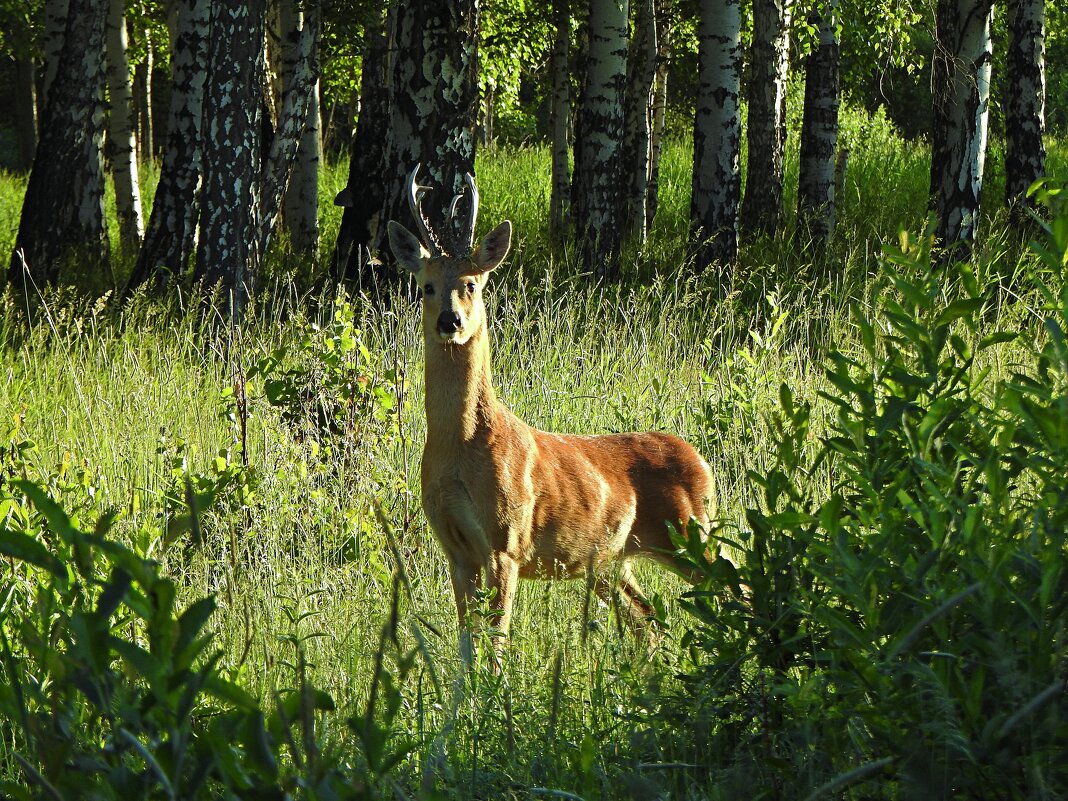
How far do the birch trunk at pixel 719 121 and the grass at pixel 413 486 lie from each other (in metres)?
1.43

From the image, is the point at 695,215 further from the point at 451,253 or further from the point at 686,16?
the point at 686,16

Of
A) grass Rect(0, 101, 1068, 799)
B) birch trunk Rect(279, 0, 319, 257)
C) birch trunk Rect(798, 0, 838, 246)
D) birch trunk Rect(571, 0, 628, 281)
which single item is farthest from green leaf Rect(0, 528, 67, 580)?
birch trunk Rect(798, 0, 838, 246)

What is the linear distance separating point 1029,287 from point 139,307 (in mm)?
6041

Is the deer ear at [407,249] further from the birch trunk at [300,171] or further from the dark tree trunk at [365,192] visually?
A: the birch trunk at [300,171]

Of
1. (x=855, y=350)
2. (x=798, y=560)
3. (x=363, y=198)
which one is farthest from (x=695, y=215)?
(x=798, y=560)

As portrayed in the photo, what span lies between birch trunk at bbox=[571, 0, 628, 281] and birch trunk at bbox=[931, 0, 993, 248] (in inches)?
104

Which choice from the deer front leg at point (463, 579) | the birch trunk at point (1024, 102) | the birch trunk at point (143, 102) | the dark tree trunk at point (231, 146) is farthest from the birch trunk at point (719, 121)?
the birch trunk at point (143, 102)

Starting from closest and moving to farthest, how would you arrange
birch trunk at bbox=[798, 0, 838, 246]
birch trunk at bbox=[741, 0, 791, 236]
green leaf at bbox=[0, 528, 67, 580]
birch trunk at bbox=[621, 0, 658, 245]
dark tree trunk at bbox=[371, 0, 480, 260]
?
1. green leaf at bbox=[0, 528, 67, 580]
2. dark tree trunk at bbox=[371, 0, 480, 260]
3. birch trunk at bbox=[798, 0, 838, 246]
4. birch trunk at bbox=[741, 0, 791, 236]
5. birch trunk at bbox=[621, 0, 658, 245]

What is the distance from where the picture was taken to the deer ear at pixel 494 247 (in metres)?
4.89

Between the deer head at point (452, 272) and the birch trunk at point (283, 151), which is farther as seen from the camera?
the birch trunk at point (283, 151)

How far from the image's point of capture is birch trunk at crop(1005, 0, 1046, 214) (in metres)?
11.8

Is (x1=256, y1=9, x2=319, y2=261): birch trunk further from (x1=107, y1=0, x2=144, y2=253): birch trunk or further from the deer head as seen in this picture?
the deer head

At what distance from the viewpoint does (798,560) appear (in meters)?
2.50

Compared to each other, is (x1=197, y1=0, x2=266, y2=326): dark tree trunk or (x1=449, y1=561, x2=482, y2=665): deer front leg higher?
(x1=197, y1=0, x2=266, y2=326): dark tree trunk
